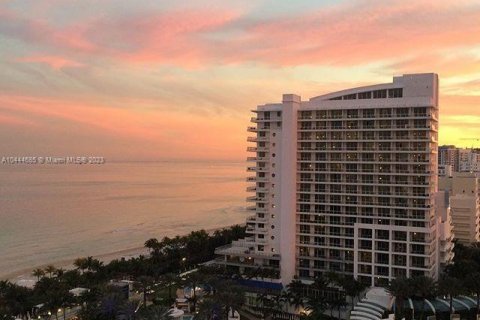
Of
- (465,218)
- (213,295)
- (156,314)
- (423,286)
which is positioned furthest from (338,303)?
(465,218)

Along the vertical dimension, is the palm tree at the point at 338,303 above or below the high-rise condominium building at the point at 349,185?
below

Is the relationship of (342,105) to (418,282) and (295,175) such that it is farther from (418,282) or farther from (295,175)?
(418,282)

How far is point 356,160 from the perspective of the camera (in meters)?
58.6

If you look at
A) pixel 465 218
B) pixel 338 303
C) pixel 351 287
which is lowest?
pixel 338 303

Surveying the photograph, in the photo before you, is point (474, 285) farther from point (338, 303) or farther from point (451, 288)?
point (338, 303)

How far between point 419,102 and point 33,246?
259ft

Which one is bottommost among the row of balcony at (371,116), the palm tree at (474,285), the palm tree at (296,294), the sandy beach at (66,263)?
the sandy beach at (66,263)

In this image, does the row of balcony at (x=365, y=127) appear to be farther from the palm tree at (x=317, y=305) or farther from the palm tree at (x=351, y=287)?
the palm tree at (x=317, y=305)

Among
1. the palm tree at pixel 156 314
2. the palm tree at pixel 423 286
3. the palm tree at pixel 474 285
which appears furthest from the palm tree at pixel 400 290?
the palm tree at pixel 156 314

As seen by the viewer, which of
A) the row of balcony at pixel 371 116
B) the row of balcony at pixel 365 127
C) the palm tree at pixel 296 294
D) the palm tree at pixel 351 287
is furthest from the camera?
the row of balcony at pixel 365 127

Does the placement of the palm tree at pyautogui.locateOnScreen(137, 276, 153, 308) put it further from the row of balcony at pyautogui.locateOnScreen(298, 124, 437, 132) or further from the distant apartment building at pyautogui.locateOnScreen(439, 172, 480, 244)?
the distant apartment building at pyautogui.locateOnScreen(439, 172, 480, 244)

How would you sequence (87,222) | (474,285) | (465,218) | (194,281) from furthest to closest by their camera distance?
(87,222), (465,218), (194,281), (474,285)

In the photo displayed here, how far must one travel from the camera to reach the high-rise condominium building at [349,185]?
5538cm

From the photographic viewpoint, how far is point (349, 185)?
58719 millimetres
